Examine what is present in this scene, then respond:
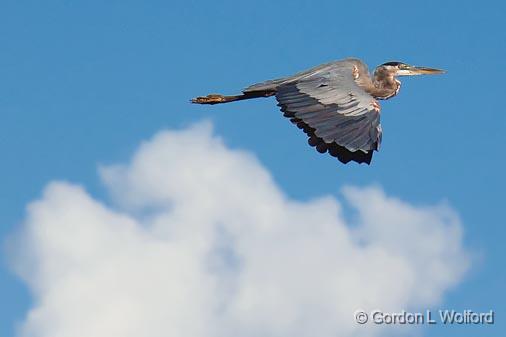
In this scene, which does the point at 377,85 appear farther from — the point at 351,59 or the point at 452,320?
the point at 452,320

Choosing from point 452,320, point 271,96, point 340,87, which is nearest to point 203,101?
point 271,96

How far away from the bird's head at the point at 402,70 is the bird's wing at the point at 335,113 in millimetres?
2123

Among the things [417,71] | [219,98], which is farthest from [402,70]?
[219,98]

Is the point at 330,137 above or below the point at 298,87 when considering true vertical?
below

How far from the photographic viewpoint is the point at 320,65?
24.3 metres

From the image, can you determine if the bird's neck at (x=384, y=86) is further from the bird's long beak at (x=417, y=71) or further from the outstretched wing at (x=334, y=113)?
the outstretched wing at (x=334, y=113)

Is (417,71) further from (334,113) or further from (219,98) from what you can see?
(334,113)

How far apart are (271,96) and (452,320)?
5593 millimetres

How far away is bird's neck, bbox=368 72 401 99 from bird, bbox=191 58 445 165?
0.33 m

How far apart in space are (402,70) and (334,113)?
172 inches

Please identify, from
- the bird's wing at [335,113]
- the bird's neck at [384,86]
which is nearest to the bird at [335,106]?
the bird's wing at [335,113]

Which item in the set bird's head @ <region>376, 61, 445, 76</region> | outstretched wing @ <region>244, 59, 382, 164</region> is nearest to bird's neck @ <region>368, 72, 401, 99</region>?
bird's head @ <region>376, 61, 445, 76</region>

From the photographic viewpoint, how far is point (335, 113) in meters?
22.1

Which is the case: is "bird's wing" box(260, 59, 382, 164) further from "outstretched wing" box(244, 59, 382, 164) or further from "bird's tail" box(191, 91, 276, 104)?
"bird's tail" box(191, 91, 276, 104)
